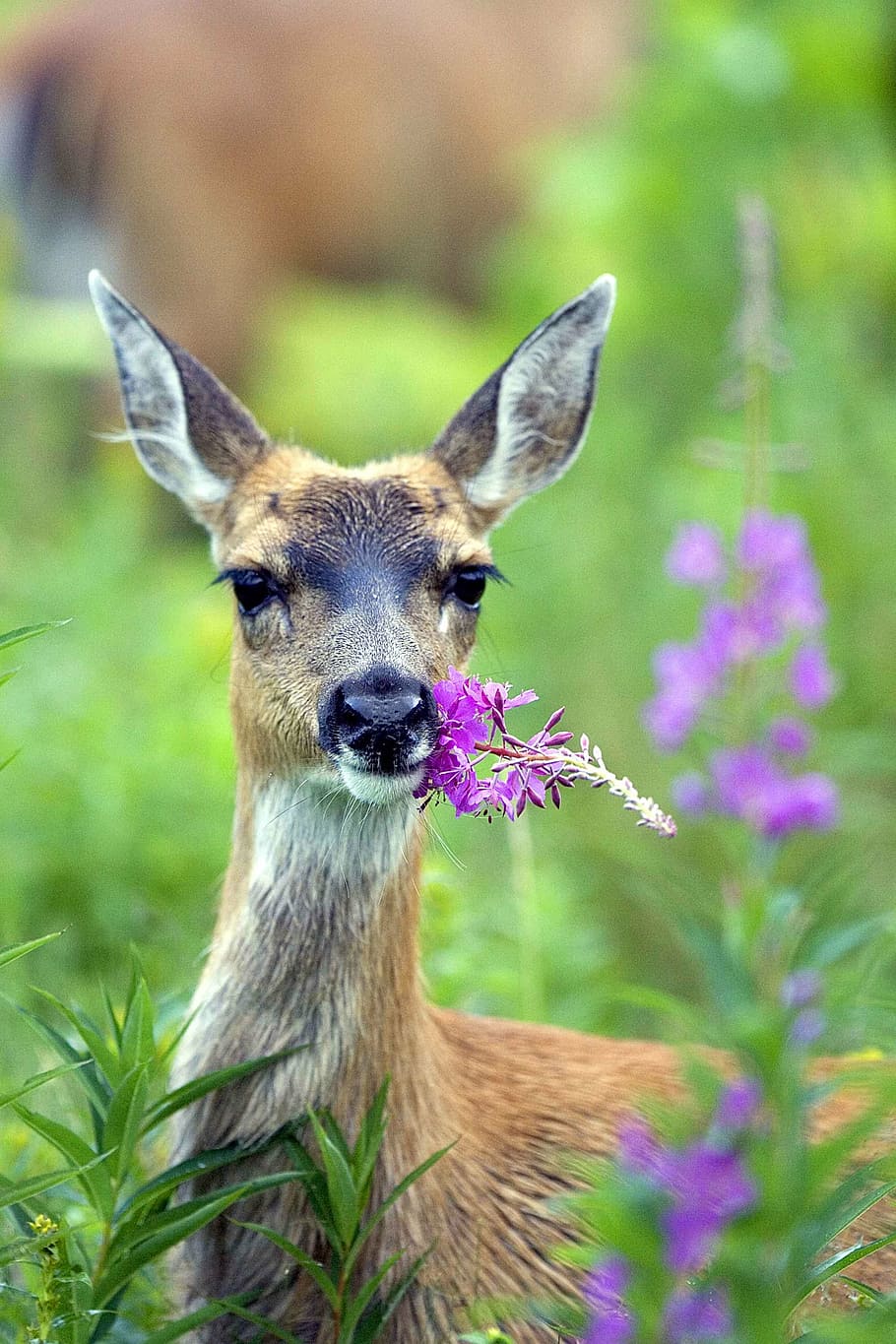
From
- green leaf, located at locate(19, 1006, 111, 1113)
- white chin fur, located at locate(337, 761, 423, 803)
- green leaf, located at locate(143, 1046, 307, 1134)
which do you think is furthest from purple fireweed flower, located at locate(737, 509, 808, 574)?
green leaf, located at locate(19, 1006, 111, 1113)

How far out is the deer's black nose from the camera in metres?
3.06

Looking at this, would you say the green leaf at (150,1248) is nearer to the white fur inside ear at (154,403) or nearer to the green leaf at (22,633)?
the green leaf at (22,633)

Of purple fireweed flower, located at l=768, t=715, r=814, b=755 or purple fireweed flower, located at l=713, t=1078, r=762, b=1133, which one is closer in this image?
purple fireweed flower, located at l=713, t=1078, r=762, b=1133

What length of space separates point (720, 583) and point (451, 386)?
4985mm

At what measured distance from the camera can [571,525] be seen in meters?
7.02

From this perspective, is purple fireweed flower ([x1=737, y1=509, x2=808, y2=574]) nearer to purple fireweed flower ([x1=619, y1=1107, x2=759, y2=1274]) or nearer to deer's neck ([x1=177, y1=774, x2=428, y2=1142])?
deer's neck ([x1=177, y1=774, x2=428, y2=1142])

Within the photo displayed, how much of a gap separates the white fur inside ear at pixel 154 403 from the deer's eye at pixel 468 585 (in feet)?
2.03

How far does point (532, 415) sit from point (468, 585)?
653mm

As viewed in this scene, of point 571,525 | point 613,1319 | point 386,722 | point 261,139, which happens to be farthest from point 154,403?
point 261,139

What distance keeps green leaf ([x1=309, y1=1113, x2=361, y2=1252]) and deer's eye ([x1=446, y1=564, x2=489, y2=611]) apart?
109 centimetres

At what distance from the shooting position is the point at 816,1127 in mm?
3629

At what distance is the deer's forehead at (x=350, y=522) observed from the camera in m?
3.49

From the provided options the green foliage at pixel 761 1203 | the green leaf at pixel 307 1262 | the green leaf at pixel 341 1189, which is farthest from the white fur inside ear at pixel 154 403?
the green foliage at pixel 761 1203

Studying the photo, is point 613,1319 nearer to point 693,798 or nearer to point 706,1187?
point 706,1187
